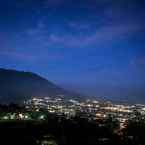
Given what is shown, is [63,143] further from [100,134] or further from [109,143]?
Result: [100,134]

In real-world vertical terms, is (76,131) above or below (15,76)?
below

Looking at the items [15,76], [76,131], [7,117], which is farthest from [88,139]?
[15,76]

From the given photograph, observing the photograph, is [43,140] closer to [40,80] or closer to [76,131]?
[76,131]

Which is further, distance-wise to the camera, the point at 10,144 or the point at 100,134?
the point at 100,134

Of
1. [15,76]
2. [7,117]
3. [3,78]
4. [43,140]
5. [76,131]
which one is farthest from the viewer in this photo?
[15,76]

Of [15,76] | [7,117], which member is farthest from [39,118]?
[15,76]

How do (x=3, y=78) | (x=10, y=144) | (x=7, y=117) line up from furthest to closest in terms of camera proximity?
(x=3, y=78) < (x=7, y=117) < (x=10, y=144)

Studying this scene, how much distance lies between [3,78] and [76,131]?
10023 cm

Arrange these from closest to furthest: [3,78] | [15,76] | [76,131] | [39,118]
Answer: [76,131]
[39,118]
[3,78]
[15,76]

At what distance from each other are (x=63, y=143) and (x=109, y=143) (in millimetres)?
2453

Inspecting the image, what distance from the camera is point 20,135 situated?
13883mm

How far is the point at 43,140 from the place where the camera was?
492 inches

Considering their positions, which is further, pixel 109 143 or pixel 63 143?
pixel 109 143

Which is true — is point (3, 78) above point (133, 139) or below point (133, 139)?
above
